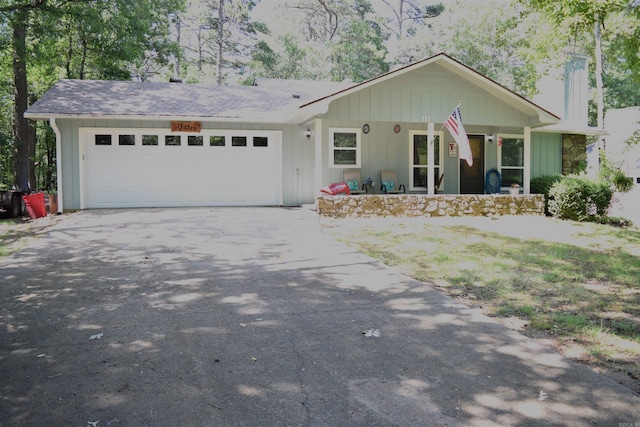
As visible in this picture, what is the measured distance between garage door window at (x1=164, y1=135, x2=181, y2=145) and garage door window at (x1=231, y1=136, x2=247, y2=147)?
1430 millimetres

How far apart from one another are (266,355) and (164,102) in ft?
37.5

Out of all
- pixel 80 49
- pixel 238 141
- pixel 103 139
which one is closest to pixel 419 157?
pixel 238 141

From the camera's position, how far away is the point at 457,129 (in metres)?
11.1

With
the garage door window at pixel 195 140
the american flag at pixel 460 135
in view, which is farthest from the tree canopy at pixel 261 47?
the garage door window at pixel 195 140

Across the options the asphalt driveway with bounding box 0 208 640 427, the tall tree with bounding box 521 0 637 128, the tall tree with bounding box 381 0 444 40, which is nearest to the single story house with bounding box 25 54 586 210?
the tall tree with bounding box 521 0 637 128

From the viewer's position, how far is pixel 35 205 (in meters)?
11.8

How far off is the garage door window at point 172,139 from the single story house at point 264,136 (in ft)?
0.08

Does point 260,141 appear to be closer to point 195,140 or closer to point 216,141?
point 216,141

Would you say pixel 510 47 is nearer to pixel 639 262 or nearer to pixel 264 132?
pixel 264 132

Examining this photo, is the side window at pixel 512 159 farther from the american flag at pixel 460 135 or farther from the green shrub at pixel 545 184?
the american flag at pixel 460 135

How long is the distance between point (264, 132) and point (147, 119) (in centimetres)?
307

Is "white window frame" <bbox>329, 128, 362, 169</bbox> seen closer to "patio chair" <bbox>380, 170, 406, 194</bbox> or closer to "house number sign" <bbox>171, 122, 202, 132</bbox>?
"patio chair" <bbox>380, 170, 406, 194</bbox>

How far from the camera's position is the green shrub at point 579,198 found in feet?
42.1

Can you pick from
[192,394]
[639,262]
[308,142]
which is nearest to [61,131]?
[308,142]
